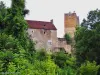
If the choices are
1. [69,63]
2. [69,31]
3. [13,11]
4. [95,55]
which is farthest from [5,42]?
[69,31]

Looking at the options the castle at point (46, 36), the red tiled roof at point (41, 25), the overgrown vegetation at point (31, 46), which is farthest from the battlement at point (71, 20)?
the overgrown vegetation at point (31, 46)

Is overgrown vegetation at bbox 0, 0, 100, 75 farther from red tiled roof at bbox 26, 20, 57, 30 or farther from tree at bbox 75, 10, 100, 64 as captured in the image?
red tiled roof at bbox 26, 20, 57, 30

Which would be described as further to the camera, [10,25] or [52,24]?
[52,24]

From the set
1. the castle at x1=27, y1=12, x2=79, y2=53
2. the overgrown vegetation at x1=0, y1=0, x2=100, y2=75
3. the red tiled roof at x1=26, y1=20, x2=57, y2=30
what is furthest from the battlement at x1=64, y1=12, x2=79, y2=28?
the overgrown vegetation at x1=0, y1=0, x2=100, y2=75

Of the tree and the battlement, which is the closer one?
the tree

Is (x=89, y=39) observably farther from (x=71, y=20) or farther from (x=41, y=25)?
(x=71, y=20)

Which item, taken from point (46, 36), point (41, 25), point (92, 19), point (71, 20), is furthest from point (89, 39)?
point (71, 20)

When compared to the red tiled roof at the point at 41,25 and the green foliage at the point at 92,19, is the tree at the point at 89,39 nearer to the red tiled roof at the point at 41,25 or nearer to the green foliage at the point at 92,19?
the green foliage at the point at 92,19

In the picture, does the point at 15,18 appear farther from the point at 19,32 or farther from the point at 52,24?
the point at 52,24

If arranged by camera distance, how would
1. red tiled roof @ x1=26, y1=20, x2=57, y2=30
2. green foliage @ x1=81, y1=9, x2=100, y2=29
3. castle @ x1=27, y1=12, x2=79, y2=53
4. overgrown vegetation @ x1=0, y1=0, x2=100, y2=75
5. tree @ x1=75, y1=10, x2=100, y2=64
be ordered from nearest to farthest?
overgrown vegetation @ x1=0, y1=0, x2=100, y2=75
tree @ x1=75, y1=10, x2=100, y2=64
green foliage @ x1=81, y1=9, x2=100, y2=29
castle @ x1=27, y1=12, x2=79, y2=53
red tiled roof @ x1=26, y1=20, x2=57, y2=30

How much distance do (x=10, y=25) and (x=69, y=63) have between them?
1114 cm

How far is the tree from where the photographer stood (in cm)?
3725

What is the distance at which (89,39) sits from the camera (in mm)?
37844

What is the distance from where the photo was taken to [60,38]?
7194cm
